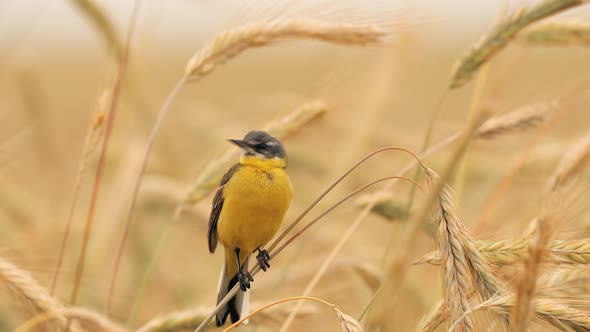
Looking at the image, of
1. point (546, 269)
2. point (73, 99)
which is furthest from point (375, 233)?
point (73, 99)

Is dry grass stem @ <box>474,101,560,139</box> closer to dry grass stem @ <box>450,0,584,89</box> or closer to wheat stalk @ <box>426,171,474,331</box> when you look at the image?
dry grass stem @ <box>450,0,584,89</box>

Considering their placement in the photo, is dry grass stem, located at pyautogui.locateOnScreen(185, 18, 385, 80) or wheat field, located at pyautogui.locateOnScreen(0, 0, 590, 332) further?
dry grass stem, located at pyautogui.locateOnScreen(185, 18, 385, 80)

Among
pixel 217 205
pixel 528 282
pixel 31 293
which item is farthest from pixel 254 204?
pixel 528 282

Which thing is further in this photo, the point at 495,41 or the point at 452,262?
the point at 495,41

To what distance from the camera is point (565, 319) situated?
165cm

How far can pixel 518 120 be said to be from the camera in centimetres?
256

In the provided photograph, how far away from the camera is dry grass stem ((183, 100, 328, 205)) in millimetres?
2562

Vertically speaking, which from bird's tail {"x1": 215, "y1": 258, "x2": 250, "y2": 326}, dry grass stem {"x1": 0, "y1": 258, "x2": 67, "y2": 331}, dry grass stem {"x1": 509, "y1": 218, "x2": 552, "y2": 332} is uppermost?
dry grass stem {"x1": 509, "y1": 218, "x2": 552, "y2": 332}

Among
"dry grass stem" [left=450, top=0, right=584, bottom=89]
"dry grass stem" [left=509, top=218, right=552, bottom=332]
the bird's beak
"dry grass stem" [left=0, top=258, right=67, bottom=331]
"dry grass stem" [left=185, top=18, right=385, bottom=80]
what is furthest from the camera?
the bird's beak

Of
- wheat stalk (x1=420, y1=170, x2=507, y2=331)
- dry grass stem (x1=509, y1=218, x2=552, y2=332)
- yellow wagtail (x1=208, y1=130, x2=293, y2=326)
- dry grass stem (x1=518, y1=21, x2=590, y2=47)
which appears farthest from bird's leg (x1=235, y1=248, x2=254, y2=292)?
dry grass stem (x1=518, y1=21, x2=590, y2=47)

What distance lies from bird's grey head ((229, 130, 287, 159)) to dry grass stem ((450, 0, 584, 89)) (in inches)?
30.6

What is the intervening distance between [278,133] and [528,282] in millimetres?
1464

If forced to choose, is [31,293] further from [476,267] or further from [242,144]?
[476,267]

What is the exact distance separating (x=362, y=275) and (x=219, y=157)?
82 cm
